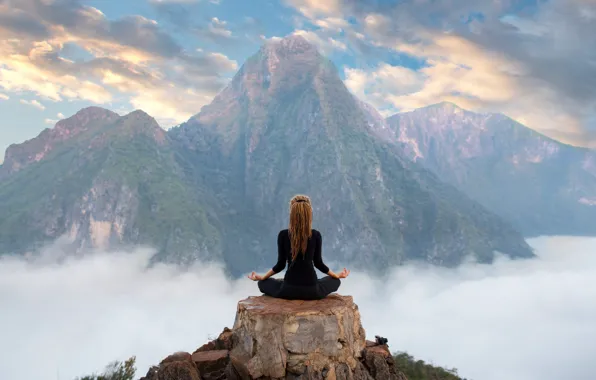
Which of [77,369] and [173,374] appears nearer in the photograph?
[173,374]

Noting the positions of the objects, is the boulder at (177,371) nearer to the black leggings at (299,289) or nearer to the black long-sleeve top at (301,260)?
the black leggings at (299,289)

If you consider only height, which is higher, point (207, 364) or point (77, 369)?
point (207, 364)

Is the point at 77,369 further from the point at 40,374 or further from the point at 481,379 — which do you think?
the point at 481,379

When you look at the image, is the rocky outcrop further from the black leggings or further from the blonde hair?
the blonde hair

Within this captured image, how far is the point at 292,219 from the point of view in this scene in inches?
397

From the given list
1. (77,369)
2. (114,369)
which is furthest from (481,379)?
(114,369)

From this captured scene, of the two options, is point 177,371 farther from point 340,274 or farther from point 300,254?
point 340,274

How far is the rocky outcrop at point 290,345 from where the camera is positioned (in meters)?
9.26

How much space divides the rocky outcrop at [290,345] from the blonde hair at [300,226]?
1.42m

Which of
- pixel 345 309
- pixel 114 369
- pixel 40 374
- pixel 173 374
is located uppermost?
pixel 345 309

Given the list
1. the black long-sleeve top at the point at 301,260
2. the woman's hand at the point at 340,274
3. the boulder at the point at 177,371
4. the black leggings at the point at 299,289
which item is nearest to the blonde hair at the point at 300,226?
the black long-sleeve top at the point at 301,260

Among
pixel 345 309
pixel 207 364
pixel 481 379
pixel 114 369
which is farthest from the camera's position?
pixel 481 379

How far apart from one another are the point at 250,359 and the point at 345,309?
8.32 ft

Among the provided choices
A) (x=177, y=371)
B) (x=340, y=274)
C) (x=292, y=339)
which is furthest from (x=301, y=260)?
(x=177, y=371)
